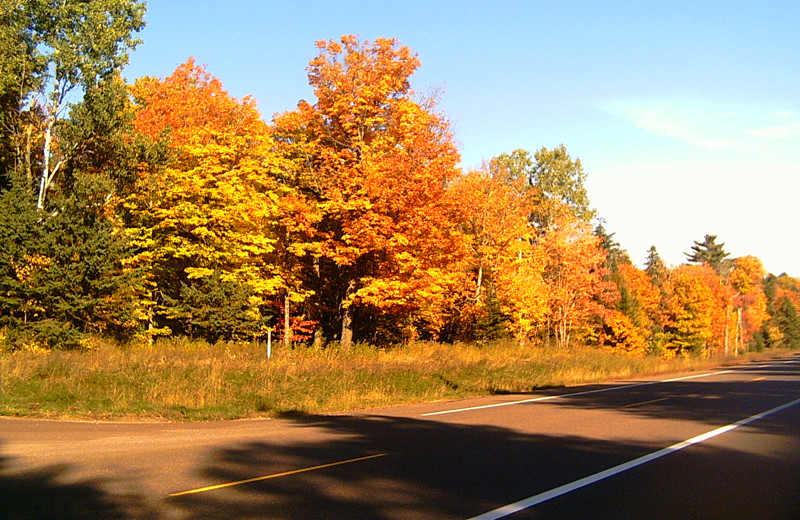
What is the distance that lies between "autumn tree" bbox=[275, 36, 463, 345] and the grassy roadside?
3993 mm

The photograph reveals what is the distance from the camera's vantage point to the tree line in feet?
84.5

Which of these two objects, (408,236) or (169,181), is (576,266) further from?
(169,181)

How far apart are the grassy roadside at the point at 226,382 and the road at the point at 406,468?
1.57 metres

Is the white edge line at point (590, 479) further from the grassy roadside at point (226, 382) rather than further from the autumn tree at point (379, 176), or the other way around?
the autumn tree at point (379, 176)

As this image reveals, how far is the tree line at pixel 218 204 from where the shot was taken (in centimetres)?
2575

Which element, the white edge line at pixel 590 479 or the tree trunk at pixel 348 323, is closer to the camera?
the white edge line at pixel 590 479

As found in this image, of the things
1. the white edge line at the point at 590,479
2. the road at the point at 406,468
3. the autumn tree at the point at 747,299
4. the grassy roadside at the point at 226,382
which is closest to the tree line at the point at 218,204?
the grassy roadside at the point at 226,382

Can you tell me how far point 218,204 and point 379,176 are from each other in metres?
9.76

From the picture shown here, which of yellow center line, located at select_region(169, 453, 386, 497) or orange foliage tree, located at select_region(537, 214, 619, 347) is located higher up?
orange foliage tree, located at select_region(537, 214, 619, 347)

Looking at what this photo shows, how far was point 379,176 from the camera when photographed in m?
27.8

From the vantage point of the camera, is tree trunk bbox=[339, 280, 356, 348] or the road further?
tree trunk bbox=[339, 280, 356, 348]

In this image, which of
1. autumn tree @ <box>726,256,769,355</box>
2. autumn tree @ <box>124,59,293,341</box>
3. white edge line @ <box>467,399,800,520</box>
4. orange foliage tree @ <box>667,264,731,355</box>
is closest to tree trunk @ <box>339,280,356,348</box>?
autumn tree @ <box>124,59,293,341</box>

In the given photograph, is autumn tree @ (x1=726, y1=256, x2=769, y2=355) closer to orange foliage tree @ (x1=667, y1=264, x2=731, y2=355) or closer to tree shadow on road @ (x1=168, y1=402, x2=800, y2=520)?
orange foliage tree @ (x1=667, y1=264, x2=731, y2=355)

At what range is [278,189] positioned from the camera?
34188mm
